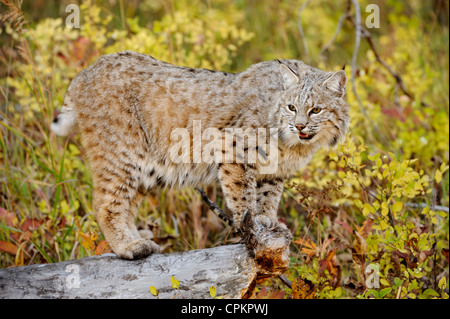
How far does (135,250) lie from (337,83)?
175 centimetres

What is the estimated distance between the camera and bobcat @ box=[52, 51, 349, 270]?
11.5ft

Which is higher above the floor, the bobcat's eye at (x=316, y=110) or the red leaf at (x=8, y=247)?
the bobcat's eye at (x=316, y=110)

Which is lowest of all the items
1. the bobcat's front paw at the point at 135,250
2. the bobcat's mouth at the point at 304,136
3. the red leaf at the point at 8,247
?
the red leaf at the point at 8,247

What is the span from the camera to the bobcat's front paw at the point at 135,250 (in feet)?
10.1

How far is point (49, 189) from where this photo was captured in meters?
4.46

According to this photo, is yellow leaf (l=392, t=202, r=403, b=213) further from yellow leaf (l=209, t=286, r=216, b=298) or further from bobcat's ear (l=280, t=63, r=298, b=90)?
yellow leaf (l=209, t=286, r=216, b=298)

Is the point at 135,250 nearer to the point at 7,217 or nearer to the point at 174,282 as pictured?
the point at 174,282

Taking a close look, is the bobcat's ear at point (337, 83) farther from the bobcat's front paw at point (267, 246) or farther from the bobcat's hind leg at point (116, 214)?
the bobcat's hind leg at point (116, 214)

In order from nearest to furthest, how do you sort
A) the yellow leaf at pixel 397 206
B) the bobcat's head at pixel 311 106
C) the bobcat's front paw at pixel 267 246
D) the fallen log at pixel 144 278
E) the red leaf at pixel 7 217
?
the bobcat's front paw at pixel 267 246, the fallen log at pixel 144 278, the yellow leaf at pixel 397 206, the bobcat's head at pixel 311 106, the red leaf at pixel 7 217

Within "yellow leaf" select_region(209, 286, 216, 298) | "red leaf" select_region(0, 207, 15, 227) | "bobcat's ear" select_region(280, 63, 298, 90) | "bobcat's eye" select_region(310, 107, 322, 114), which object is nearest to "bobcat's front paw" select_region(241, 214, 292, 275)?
"yellow leaf" select_region(209, 286, 216, 298)

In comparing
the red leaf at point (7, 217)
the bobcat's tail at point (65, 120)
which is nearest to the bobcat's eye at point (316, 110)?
the bobcat's tail at point (65, 120)

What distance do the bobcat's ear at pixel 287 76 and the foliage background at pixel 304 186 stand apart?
0.57m
